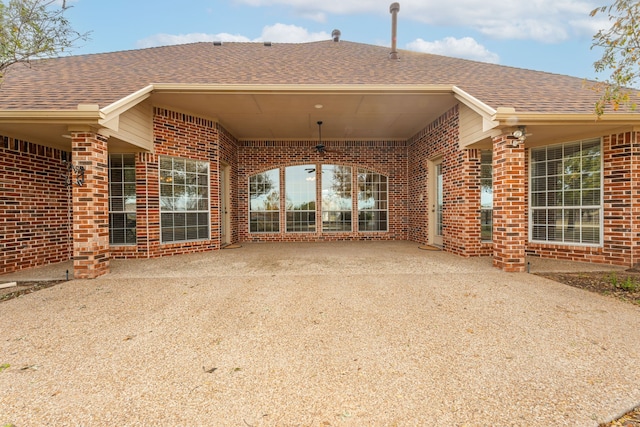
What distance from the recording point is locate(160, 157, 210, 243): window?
676 centimetres

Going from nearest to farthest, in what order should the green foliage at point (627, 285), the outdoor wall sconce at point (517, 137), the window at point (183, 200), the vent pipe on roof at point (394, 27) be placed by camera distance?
1. the green foliage at point (627, 285)
2. the outdoor wall sconce at point (517, 137)
3. the window at point (183, 200)
4. the vent pipe on roof at point (394, 27)

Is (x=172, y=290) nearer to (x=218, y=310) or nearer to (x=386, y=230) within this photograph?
(x=218, y=310)

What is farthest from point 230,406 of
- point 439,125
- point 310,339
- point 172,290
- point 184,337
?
point 439,125

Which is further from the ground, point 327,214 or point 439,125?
point 439,125

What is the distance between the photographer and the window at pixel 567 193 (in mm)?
5707

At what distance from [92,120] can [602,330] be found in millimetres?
7150

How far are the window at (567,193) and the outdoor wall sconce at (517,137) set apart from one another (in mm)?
2156

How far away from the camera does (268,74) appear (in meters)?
6.46

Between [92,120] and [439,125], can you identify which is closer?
[92,120]

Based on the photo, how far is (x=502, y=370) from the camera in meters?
2.05

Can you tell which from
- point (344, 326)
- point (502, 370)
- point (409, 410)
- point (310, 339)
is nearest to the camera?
point (409, 410)

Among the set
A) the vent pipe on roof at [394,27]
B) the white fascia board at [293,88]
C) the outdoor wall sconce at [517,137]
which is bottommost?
the outdoor wall sconce at [517,137]

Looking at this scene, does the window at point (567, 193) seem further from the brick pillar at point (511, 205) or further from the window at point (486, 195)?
the brick pillar at point (511, 205)

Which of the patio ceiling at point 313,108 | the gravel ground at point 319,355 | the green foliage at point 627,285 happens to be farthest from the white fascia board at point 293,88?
the green foliage at point 627,285
